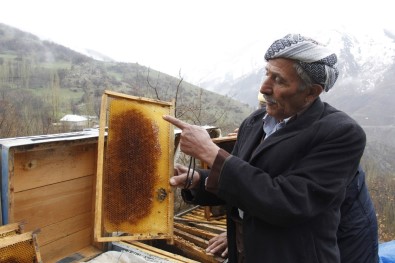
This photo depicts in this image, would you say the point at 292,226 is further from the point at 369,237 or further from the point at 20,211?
the point at 20,211

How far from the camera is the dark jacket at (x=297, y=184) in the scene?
1.53 m

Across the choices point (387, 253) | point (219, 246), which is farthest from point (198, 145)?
point (387, 253)

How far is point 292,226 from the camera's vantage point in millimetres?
1611

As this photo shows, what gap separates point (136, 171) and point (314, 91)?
1194 millimetres

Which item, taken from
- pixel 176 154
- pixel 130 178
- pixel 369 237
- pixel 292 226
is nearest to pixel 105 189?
pixel 130 178

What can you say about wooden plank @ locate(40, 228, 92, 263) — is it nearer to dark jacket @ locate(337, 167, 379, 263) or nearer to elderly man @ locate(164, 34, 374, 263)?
elderly man @ locate(164, 34, 374, 263)

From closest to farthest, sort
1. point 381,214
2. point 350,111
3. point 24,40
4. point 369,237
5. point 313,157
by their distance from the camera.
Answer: point 313,157 → point 369,237 → point 381,214 → point 24,40 → point 350,111

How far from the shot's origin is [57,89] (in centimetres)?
984

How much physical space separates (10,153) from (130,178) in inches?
28.2

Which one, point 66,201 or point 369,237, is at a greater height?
point 369,237

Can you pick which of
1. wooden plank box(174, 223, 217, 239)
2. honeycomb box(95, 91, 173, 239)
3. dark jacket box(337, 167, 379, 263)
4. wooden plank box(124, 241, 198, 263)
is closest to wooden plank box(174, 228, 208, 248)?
wooden plank box(174, 223, 217, 239)

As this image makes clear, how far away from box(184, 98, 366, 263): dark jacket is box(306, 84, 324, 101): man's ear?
0.06 m

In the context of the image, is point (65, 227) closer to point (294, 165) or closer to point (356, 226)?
point (294, 165)

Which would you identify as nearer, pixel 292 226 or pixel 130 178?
pixel 292 226
